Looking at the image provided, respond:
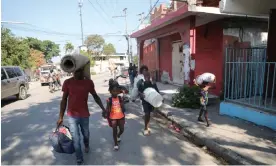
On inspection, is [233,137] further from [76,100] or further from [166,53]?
[166,53]

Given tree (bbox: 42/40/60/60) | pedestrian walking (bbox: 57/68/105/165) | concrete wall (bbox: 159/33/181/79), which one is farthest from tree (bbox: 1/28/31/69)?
tree (bbox: 42/40/60/60)

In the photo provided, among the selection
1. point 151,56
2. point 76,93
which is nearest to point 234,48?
point 76,93

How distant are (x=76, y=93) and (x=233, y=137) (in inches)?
131


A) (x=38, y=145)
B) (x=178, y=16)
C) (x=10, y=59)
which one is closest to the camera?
(x=38, y=145)

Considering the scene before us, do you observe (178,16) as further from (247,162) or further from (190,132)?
(247,162)

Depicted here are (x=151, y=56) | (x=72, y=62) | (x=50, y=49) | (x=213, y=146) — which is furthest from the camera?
(x=50, y=49)

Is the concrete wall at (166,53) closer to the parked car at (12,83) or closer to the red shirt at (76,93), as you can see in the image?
the parked car at (12,83)

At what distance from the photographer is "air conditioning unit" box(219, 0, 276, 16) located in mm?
6137

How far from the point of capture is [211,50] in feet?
31.6

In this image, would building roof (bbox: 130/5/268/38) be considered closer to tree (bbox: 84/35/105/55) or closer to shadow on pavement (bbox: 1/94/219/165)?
shadow on pavement (bbox: 1/94/219/165)

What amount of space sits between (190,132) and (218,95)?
164 inches

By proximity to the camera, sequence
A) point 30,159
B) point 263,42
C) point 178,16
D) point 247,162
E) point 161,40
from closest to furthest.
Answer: point 247,162 → point 30,159 → point 178,16 → point 263,42 → point 161,40

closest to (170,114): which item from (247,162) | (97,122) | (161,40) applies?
(97,122)

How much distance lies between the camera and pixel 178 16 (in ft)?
28.9
